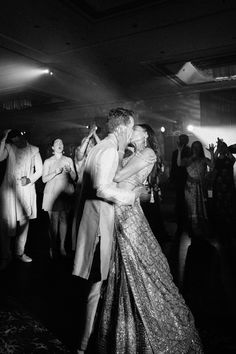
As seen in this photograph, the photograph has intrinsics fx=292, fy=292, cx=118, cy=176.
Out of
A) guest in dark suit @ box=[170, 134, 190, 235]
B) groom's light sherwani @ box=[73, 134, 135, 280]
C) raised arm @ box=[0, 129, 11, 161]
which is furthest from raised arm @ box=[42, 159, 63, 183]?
groom's light sherwani @ box=[73, 134, 135, 280]

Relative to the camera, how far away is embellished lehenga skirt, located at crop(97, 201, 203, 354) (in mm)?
1899

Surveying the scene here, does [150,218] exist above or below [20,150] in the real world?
below

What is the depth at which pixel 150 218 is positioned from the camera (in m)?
5.29

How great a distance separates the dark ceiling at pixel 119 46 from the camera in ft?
13.5

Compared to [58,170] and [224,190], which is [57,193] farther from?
[224,190]

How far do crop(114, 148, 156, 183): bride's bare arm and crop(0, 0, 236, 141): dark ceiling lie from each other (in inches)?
103

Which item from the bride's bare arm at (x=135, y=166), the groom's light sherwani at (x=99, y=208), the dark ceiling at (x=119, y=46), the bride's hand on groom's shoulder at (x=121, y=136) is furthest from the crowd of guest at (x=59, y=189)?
the groom's light sherwani at (x=99, y=208)

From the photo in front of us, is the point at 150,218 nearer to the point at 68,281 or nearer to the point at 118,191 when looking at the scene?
the point at 68,281

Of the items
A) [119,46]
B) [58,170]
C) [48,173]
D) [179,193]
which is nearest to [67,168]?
[58,170]

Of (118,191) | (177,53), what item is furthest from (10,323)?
(177,53)

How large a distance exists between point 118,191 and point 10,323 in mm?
1668

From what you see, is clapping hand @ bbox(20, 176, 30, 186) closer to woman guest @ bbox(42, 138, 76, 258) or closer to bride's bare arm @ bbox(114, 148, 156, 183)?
woman guest @ bbox(42, 138, 76, 258)

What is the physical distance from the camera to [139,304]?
1.91 metres

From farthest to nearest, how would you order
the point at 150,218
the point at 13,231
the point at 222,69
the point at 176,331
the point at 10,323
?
1. the point at 222,69
2. the point at 150,218
3. the point at 13,231
4. the point at 10,323
5. the point at 176,331
